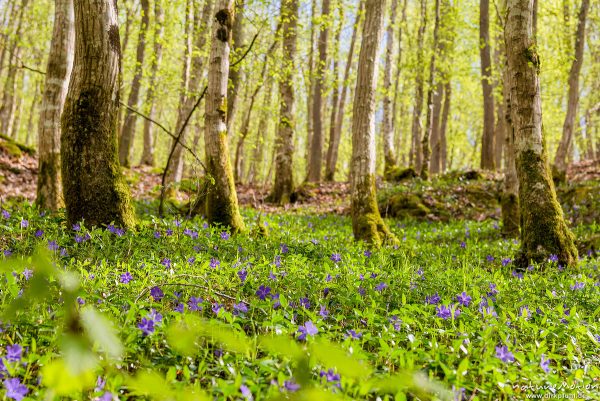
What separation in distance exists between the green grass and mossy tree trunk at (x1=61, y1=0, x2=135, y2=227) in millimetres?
490

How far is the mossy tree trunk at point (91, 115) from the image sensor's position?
5.41 meters

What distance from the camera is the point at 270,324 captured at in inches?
110

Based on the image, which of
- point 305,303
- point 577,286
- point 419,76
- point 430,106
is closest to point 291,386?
point 305,303

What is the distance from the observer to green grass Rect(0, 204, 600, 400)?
0.84 metres

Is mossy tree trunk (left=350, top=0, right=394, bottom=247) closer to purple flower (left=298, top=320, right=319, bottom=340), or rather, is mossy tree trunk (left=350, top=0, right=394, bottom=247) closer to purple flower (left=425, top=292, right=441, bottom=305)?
purple flower (left=425, top=292, right=441, bottom=305)

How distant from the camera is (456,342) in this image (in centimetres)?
273

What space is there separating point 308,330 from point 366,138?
5.32 meters

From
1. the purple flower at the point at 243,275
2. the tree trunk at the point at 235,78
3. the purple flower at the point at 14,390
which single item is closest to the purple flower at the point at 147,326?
the purple flower at the point at 14,390

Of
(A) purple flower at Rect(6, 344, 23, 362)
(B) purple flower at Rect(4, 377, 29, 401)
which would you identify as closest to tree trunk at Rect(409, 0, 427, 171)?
(A) purple flower at Rect(6, 344, 23, 362)

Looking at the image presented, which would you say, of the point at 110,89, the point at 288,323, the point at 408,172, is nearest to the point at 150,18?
the point at 408,172

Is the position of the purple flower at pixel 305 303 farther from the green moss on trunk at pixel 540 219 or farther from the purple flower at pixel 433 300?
the green moss on trunk at pixel 540 219

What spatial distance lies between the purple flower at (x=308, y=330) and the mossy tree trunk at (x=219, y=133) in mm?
4473

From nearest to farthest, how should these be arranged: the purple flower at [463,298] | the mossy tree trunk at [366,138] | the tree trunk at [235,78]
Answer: the purple flower at [463,298] → the mossy tree trunk at [366,138] → the tree trunk at [235,78]

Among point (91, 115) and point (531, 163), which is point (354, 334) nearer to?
point (91, 115)
